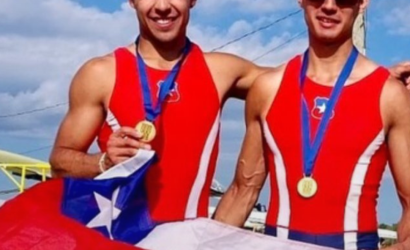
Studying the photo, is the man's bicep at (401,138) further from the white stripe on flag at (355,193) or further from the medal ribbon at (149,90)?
the medal ribbon at (149,90)

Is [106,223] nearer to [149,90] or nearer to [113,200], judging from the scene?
[113,200]

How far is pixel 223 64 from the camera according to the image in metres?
5.26

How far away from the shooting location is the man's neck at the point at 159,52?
5.08 m

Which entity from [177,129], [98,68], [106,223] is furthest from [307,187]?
[98,68]

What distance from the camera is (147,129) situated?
16.0 feet

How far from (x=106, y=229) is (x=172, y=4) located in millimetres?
1115

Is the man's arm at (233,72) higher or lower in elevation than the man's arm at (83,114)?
higher

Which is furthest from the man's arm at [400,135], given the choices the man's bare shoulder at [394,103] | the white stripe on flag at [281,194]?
the white stripe on flag at [281,194]

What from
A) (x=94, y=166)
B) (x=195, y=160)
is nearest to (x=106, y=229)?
(x=94, y=166)

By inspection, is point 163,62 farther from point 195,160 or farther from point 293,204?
point 293,204

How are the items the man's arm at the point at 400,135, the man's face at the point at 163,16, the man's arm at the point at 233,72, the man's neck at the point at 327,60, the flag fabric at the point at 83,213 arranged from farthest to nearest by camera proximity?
the man's arm at the point at 233,72 < the man's face at the point at 163,16 < the man's neck at the point at 327,60 < the man's arm at the point at 400,135 < the flag fabric at the point at 83,213

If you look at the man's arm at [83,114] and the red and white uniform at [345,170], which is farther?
the man's arm at [83,114]

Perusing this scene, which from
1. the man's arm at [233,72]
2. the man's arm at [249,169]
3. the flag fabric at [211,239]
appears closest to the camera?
the flag fabric at [211,239]

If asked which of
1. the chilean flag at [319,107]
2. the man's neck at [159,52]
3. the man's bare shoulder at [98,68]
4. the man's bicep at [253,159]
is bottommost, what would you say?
the man's bicep at [253,159]
